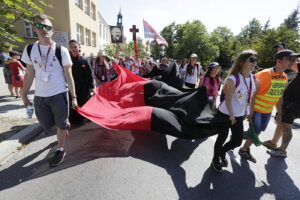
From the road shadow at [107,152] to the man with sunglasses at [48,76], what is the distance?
1.02ft

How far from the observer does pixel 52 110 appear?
2.76 meters

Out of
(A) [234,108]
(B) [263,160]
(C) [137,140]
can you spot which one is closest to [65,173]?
(C) [137,140]

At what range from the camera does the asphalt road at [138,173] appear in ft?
7.86

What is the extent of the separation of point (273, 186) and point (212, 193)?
38.5 inches

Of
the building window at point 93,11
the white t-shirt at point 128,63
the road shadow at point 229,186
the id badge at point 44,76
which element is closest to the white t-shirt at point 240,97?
the road shadow at point 229,186

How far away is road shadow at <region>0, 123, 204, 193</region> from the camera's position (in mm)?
2695

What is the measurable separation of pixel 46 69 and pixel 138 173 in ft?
6.41

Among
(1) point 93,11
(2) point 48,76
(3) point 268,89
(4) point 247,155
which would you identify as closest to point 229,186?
(4) point 247,155

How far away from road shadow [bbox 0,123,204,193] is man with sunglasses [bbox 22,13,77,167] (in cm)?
31

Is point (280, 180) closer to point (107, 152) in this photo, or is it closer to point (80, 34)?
point (107, 152)

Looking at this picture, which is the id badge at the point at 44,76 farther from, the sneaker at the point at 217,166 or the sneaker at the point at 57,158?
the sneaker at the point at 217,166

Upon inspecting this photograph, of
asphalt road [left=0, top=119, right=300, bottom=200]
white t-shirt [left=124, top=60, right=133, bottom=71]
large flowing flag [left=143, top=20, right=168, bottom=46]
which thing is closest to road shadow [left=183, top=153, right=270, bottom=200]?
asphalt road [left=0, top=119, right=300, bottom=200]

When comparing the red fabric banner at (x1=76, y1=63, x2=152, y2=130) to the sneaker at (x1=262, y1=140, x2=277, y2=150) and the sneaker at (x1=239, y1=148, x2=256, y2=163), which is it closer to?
the sneaker at (x1=239, y1=148, x2=256, y2=163)

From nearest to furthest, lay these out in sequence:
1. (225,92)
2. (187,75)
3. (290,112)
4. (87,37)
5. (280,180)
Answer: (225,92)
(280,180)
(290,112)
(187,75)
(87,37)
